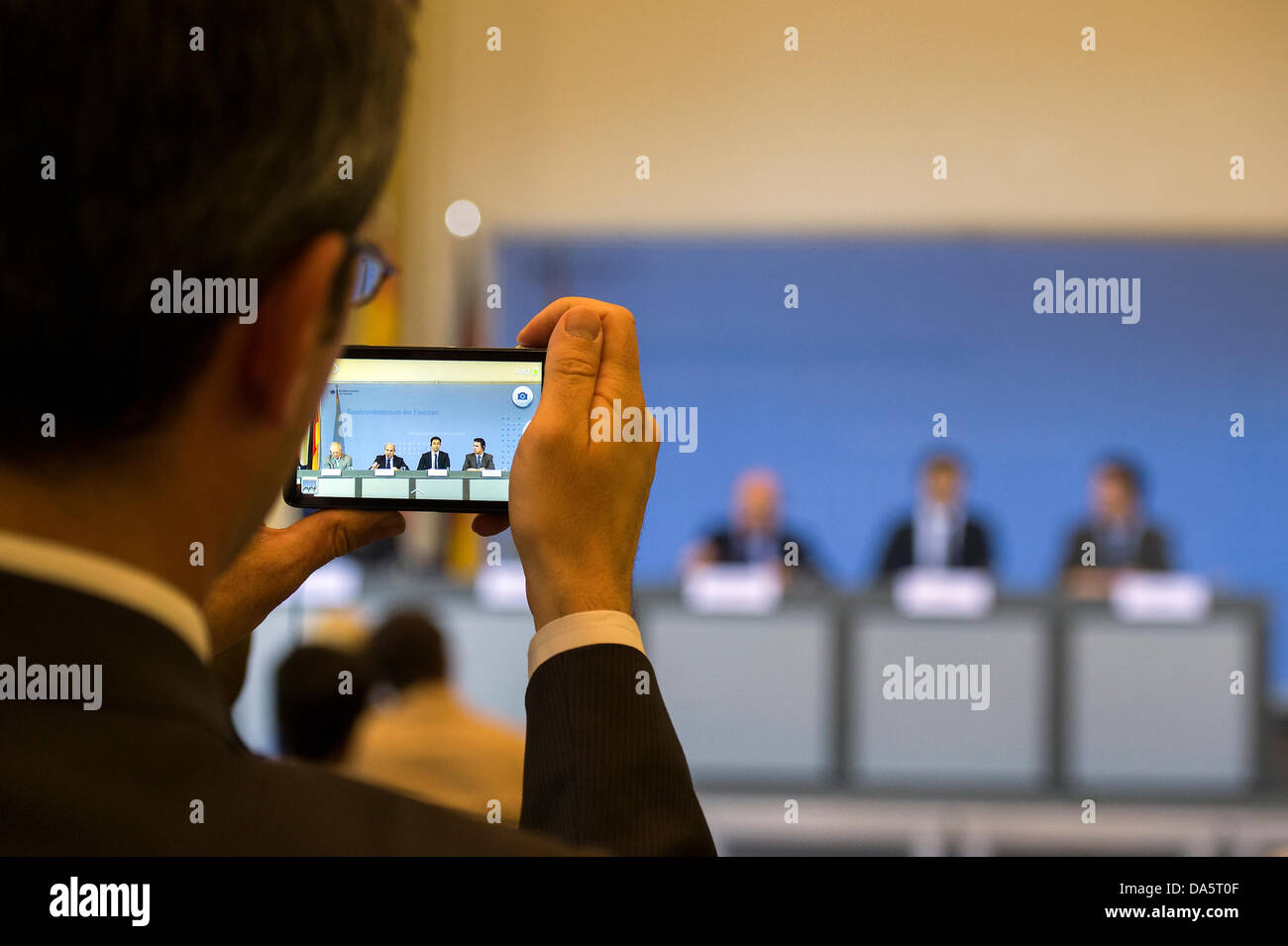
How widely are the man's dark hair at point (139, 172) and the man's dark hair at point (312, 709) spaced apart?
1863 mm

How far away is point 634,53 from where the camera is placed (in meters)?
6.02

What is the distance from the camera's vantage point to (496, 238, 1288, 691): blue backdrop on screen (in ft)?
20.2

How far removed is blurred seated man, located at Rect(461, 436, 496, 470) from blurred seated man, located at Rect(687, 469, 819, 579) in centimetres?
358

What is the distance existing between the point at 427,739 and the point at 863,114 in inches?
187

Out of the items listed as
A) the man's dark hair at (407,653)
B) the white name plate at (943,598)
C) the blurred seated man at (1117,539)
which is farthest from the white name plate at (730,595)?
the blurred seated man at (1117,539)

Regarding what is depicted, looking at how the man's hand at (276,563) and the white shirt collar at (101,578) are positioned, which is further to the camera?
the man's hand at (276,563)

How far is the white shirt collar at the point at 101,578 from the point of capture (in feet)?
1.32

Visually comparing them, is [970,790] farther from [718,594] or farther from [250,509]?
[250,509]

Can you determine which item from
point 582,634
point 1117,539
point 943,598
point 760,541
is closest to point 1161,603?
point 943,598

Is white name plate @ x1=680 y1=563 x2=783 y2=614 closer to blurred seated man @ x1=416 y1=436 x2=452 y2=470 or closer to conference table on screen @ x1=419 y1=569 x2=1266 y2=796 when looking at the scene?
conference table on screen @ x1=419 y1=569 x2=1266 y2=796

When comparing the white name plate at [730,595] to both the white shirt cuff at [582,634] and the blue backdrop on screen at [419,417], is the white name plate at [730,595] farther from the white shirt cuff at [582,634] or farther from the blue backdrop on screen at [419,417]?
the white shirt cuff at [582,634]

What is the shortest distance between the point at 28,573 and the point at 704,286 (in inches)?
236

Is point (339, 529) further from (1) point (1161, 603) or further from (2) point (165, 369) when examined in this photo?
(1) point (1161, 603)

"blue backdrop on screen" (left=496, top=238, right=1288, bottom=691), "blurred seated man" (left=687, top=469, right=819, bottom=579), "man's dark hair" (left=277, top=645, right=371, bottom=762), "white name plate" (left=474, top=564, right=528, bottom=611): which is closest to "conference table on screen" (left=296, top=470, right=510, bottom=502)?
"man's dark hair" (left=277, top=645, right=371, bottom=762)
